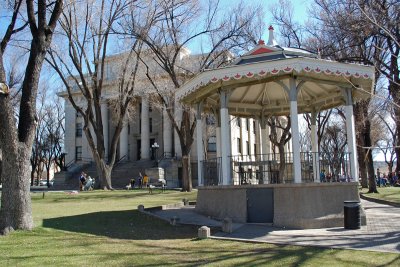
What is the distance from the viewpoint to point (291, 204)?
1260cm

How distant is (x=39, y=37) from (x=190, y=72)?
20.3m

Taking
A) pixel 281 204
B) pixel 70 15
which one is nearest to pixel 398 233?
pixel 281 204

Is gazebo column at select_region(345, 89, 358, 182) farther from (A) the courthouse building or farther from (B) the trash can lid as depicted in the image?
(A) the courthouse building

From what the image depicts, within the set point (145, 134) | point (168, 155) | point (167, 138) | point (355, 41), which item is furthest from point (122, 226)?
point (145, 134)

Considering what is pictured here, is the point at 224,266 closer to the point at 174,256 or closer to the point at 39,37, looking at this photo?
the point at 174,256

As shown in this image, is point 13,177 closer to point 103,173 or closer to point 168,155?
point 103,173

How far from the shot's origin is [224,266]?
765 centimetres

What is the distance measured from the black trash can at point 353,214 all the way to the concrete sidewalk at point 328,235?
22cm

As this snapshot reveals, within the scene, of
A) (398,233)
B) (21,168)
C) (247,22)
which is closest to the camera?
(21,168)

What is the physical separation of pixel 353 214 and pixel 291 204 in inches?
69.1

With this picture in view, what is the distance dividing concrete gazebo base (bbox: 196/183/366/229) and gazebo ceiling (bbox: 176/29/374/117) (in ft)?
10.4

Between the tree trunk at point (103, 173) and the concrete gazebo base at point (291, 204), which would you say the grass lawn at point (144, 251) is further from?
the tree trunk at point (103, 173)

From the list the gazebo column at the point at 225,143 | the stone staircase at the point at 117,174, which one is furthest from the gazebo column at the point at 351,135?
the stone staircase at the point at 117,174

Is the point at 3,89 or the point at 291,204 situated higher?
the point at 3,89
